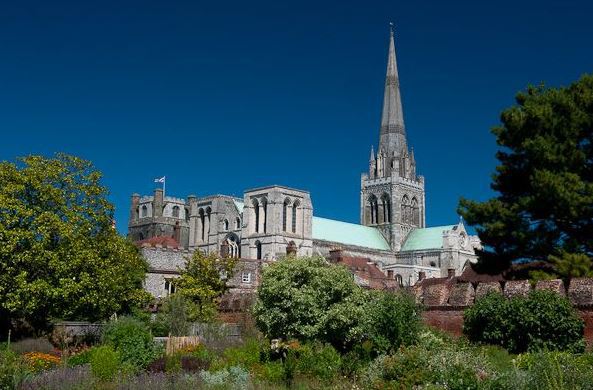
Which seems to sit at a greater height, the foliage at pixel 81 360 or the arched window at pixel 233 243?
the arched window at pixel 233 243

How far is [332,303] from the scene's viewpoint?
27.6 m

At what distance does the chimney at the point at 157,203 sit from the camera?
106m

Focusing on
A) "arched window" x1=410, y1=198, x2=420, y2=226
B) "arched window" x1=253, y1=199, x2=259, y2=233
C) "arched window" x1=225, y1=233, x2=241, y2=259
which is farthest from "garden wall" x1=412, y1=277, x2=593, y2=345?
"arched window" x1=410, y1=198, x2=420, y2=226

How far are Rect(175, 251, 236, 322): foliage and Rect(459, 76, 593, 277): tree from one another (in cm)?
1601

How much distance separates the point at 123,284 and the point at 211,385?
19496mm

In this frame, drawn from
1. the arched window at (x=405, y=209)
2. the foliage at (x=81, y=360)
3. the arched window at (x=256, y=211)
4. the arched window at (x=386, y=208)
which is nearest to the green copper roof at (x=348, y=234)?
the arched window at (x=386, y=208)

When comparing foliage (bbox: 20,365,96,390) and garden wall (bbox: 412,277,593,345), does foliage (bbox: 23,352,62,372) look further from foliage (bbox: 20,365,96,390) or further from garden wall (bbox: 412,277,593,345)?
garden wall (bbox: 412,277,593,345)

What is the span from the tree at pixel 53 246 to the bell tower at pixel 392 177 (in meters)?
91.1

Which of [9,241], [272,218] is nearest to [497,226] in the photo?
[9,241]

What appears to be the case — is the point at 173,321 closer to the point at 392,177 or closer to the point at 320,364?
the point at 320,364

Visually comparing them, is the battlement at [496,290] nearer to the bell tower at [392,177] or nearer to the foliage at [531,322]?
the foliage at [531,322]

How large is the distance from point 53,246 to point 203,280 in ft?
42.5

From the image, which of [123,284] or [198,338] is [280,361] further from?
[123,284]

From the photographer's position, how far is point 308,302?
27.1m
